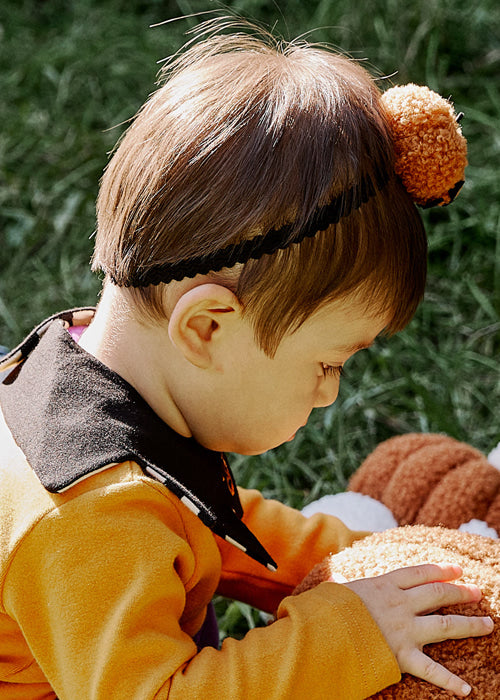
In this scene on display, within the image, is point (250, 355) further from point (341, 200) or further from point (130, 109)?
point (130, 109)

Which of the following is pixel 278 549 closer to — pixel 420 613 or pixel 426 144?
pixel 420 613

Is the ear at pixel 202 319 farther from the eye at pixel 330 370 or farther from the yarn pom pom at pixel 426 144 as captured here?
the yarn pom pom at pixel 426 144

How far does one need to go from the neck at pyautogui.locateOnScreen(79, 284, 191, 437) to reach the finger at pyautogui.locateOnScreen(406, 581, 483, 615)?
0.37 m

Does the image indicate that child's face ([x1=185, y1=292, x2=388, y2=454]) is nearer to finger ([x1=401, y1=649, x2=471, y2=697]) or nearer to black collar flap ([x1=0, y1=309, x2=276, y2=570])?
black collar flap ([x1=0, y1=309, x2=276, y2=570])

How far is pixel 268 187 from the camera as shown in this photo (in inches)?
41.1

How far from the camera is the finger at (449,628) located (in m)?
1.06

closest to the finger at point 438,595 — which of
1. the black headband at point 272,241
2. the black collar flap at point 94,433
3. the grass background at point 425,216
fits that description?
the black collar flap at point 94,433

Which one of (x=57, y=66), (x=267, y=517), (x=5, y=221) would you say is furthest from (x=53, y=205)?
(x=267, y=517)

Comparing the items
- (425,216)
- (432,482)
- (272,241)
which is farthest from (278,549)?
(425,216)

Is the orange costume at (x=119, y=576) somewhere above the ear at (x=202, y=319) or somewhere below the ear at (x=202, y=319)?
below

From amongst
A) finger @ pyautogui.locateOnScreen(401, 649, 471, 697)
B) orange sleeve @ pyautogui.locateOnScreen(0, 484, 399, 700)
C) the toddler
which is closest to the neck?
the toddler

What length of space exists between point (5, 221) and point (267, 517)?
1466 mm

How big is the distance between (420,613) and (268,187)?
557 millimetres

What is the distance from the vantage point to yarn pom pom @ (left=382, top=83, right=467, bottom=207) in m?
1.10
